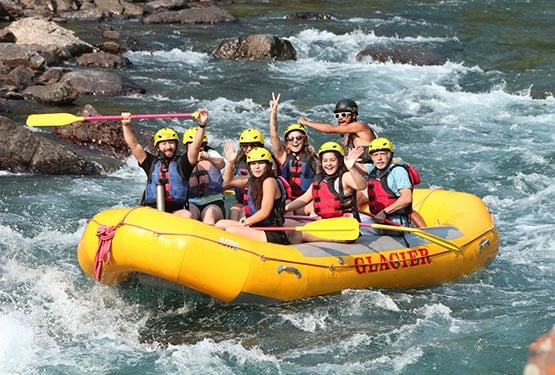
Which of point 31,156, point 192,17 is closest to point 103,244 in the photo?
point 31,156

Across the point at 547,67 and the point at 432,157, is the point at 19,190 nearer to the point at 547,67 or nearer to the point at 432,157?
the point at 432,157

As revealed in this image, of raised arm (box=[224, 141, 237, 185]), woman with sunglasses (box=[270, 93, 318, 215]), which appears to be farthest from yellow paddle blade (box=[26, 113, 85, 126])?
woman with sunglasses (box=[270, 93, 318, 215])

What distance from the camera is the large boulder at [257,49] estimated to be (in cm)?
1781

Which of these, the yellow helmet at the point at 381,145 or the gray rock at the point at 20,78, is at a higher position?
the yellow helmet at the point at 381,145

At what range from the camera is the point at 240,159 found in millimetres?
8367

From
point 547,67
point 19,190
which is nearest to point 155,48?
point 547,67

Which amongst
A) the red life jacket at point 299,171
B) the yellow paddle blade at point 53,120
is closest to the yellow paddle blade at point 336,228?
the red life jacket at point 299,171

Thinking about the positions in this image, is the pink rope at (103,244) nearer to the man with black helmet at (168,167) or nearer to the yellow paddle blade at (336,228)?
the man with black helmet at (168,167)

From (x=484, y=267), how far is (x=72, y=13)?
616 inches

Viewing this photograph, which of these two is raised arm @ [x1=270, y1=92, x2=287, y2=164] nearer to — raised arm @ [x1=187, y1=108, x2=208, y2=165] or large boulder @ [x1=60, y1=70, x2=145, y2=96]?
raised arm @ [x1=187, y1=108, x2=208, y2=165]

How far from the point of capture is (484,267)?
28.2 feet

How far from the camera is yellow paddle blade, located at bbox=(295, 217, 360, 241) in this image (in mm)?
7211

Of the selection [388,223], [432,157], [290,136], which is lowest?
[432,157]

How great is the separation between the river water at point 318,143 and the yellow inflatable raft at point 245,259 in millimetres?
168
